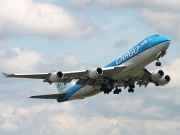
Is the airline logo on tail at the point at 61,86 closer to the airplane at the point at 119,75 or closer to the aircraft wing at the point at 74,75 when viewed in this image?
the airplane at the point at 119,75

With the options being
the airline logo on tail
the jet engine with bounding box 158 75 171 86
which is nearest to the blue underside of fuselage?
the jet engine with bounding box 158 75 171 86

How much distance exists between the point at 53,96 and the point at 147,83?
14.2 metres

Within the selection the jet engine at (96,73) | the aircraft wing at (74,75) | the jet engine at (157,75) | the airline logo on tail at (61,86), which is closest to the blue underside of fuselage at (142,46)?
the aircraft wing at (74,75)

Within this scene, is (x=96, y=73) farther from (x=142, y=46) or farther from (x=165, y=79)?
(x=165, y=79)

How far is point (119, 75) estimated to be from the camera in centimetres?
9606

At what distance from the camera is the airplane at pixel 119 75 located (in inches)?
3627

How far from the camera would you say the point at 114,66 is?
3794 inches

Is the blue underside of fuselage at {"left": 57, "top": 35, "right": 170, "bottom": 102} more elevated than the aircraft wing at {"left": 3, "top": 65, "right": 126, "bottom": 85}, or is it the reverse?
the blue underside of fuselage at {"left": 57, "top": 35, "right": 170, "bottom": 102}

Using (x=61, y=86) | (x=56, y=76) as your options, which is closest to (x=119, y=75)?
(x=56, y=76)

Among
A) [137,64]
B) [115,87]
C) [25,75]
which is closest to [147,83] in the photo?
[115,87]

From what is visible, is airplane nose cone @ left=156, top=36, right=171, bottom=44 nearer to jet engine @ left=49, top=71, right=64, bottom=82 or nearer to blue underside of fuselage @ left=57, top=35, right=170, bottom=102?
blue underside of fuselage @ left=57, top=35, right=170, bottom=102

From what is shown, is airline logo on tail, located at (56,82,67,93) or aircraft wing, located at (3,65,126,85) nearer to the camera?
aircraft wing, located at (3,65,126,85)

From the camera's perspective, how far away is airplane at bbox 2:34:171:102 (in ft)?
302

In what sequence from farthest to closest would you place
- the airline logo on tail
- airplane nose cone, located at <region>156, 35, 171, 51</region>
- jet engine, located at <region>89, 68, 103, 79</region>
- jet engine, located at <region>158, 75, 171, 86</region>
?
the airline logo on tail < jet engine, located at <region>158, 75, 171, 86</region> < jet engine, located at <region>89, 68, 103, 79</region> < airplane nose cone, located at <region>156, 35, 171, 51</region>
